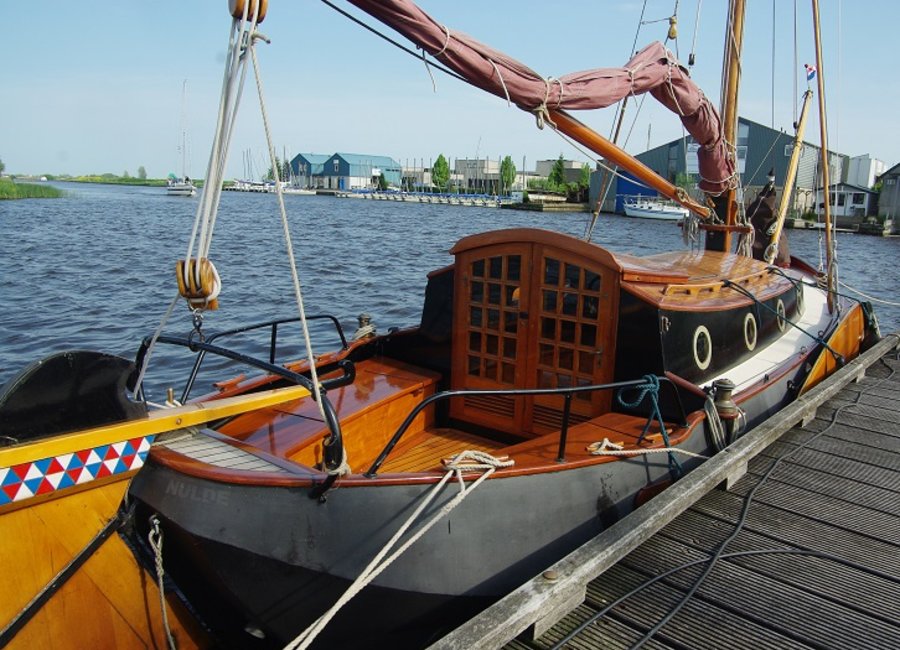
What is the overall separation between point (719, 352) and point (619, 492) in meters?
2.57

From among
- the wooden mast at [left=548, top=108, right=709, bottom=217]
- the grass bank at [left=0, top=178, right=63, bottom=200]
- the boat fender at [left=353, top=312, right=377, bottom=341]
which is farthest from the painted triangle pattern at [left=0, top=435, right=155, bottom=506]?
the grass bank at [left=0, top=178, right=63, bottom=200]

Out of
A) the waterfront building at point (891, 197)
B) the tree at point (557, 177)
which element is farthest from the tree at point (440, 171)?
the waterfront building at point (891, 197)

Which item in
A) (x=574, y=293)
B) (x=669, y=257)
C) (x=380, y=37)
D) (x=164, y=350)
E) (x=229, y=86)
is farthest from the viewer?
(x=164, y=350)

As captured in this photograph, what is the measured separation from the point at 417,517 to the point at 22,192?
2496 inches

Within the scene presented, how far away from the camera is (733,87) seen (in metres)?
10.7

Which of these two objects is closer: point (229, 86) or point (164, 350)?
point (229, 86)

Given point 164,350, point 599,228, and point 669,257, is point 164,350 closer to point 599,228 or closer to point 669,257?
point 669,257

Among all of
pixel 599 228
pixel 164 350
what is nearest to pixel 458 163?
pixel 599 228

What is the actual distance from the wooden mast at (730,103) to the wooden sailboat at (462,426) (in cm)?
212

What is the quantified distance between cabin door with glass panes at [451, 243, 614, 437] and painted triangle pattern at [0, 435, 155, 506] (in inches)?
130

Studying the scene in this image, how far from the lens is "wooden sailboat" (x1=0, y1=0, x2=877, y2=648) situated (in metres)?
3.99

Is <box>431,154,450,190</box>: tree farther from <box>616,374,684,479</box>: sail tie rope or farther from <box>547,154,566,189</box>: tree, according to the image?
<box>616,374,684,479</box>: sail tie rope

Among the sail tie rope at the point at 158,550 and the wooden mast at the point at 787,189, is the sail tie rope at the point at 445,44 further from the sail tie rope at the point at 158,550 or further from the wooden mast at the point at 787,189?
the wooden mast at the point at 787,189

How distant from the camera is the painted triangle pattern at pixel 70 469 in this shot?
133 inches
